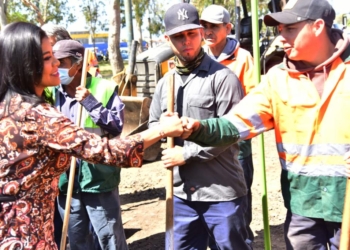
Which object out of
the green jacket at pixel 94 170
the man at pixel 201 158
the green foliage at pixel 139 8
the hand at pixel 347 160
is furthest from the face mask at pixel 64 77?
the green foliage at pixel 139 8

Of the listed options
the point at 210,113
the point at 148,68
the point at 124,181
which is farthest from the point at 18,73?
the point at 148,68

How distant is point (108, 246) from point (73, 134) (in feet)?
4.96

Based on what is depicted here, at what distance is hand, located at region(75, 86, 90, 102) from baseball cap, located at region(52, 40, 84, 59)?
298 millimetres

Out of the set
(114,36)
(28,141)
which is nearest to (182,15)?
(28,141)

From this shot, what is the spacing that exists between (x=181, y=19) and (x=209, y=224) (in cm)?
125

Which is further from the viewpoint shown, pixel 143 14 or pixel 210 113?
pixel 143 14

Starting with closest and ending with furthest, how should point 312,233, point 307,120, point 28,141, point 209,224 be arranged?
point 28,141 → point 307,120 → point 312,233 → point 209,224

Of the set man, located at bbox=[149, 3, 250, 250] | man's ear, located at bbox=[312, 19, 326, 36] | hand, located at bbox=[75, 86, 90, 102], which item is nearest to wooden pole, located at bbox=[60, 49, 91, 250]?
hand, located at bbox=[75, 86, 90, 102]

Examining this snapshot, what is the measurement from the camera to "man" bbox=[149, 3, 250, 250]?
9.16 ft

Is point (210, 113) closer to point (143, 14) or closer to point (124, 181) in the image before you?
point (124, 181)

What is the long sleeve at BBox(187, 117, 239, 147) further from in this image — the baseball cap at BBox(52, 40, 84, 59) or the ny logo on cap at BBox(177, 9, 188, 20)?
the baseball cap at BBox(52, 40, 84, 59)

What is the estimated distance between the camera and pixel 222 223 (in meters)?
2.80

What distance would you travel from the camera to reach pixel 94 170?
3.29 metres

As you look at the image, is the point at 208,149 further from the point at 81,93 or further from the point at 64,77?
the point at 64,77
